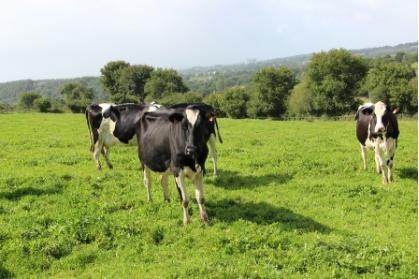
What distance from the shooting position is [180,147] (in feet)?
30.9

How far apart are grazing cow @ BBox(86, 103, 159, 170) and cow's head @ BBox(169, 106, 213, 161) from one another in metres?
5.02

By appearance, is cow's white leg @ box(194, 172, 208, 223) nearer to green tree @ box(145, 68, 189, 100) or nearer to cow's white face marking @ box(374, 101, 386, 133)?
cow's white face marking @ box(374, 101, 386, 133)

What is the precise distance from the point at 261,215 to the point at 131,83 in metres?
83.4

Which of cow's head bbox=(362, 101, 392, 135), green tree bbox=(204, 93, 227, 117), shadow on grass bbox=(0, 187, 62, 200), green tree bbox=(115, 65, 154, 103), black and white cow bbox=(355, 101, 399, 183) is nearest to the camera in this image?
shadow on grass bbox=(0, 187, 62, 200)

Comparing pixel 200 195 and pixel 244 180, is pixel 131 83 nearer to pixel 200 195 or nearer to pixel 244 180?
pixel 244 180

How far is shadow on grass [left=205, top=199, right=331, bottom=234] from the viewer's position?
30.5ft

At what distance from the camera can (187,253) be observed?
8.11m

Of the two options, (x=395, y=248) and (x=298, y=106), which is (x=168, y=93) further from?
(x=395, y=248)

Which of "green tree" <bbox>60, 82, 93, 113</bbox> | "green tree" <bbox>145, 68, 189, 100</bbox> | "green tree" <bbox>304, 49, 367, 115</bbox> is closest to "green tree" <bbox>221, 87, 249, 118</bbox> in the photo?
"green tree" <bbox>145, 68, 189, 100</bbox>

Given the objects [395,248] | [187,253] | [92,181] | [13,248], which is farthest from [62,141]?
[395,248]

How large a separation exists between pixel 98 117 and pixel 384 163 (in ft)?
31.6

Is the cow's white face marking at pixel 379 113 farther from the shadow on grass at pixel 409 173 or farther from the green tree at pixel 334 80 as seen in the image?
the green tree at pixel 334 80

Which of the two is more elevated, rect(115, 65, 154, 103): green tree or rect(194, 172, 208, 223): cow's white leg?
rect(115, 65, 154, 103): green tree

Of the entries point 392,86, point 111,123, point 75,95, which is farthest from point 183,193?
point 75,95
